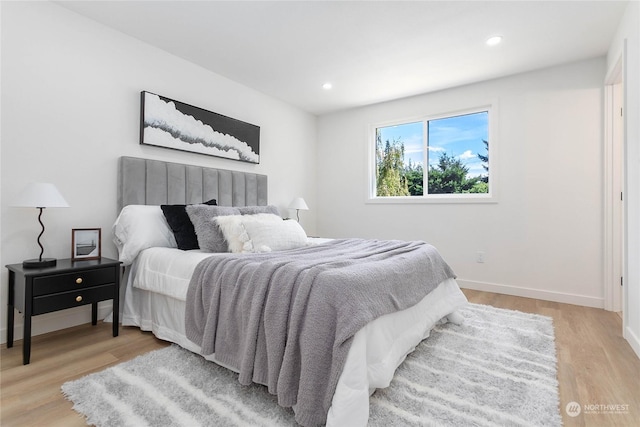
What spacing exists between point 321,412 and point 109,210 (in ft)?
7.94

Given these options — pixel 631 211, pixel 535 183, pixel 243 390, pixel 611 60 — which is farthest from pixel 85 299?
pixel 611 60

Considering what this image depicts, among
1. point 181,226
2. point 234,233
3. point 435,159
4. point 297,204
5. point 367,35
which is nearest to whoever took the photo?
point 234,233

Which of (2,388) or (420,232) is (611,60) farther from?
(2,388)

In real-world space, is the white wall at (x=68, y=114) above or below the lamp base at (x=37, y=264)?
above

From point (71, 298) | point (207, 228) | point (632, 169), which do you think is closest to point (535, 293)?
point (632, 169)

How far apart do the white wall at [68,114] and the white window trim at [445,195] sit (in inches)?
A: 99.9

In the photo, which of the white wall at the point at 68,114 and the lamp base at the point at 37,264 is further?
the white wall at the point at 68,114

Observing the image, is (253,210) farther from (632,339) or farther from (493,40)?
(632,339)

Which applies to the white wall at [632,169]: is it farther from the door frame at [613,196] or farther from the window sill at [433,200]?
the window sill at [433,200]

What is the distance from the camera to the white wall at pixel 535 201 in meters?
3.18

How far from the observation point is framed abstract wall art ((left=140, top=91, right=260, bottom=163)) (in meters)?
2.92

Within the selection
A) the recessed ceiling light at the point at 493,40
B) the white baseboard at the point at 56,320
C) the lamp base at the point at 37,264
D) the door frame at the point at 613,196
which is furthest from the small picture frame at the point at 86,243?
the door frame at the point at 613,196

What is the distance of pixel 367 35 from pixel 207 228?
214cm

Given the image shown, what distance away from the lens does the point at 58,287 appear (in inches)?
79.8
